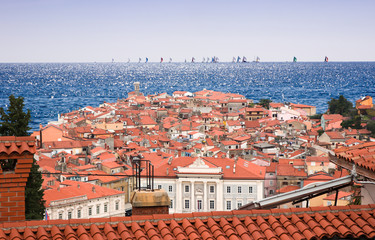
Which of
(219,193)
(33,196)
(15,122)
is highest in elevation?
(15,122)

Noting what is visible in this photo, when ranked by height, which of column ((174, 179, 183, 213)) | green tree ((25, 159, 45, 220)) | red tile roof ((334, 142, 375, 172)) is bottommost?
column ((174, 179, 183, 213))

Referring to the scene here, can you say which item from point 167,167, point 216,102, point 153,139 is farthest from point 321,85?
point 167,167

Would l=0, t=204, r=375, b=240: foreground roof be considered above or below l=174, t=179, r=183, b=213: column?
above

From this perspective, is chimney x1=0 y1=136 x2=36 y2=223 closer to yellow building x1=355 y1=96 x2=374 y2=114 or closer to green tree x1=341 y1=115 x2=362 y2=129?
green tree x1=341 y1=115 x2=362 y2=129

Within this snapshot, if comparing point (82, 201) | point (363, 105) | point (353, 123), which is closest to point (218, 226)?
point (82, 201)

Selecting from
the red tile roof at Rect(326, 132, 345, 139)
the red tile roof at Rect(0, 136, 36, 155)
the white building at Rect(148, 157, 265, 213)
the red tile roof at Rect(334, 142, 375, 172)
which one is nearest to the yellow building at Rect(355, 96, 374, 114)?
the red tile roof at Rect(326, 132, 345, 139)

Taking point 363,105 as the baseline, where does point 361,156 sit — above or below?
above

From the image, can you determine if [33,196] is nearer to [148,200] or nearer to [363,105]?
[148,200]

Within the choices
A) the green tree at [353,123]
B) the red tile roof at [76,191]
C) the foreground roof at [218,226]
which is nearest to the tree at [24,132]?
the red tile roof at [76,191]

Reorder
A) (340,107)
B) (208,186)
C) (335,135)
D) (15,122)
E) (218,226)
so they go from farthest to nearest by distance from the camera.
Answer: (340,107) < (335,135) < (208,186) < (15,122) < (218,226)
